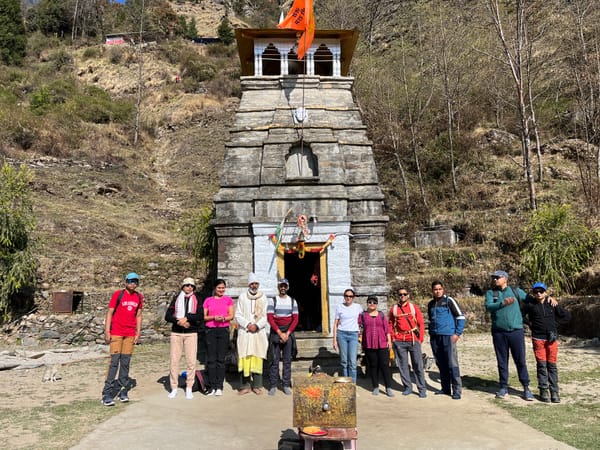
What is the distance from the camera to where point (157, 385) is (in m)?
8.02

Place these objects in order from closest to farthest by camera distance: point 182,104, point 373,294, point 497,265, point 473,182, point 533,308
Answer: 1. point 533,308
2. point 373,294
3. point 497,265
4. point 473,182
5. point 182,104

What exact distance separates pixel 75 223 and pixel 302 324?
1268cm

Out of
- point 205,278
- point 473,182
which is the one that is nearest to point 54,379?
point 205,278

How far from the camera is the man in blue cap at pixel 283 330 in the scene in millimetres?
7504

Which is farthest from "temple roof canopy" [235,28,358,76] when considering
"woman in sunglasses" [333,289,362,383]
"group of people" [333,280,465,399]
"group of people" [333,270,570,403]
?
"group of people" [333,270,570,403]

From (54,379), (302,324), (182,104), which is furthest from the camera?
(182,104)

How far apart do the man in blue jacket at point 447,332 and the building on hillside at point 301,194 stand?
6.87 ft

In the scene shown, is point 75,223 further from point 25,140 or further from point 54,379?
point 54,379

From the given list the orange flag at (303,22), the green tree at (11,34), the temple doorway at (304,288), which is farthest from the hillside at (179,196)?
the green tree at (11,34)

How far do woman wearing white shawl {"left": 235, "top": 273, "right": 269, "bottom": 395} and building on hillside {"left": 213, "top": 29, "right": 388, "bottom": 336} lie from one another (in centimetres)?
156

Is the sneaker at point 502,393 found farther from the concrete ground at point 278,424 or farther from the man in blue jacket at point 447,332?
the man in blue jacket at point 447,332

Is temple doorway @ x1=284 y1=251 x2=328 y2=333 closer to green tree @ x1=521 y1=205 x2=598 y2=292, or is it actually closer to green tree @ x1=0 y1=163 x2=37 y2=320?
green tree @ x1=521 y1=205 x2=598 y2=292

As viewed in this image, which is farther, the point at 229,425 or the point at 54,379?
the point at 54,379

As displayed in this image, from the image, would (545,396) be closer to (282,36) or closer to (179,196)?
(282,36)
